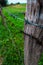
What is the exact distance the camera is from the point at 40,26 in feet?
7.04

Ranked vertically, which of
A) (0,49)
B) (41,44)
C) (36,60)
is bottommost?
(0,49)

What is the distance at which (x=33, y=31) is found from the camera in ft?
7.32

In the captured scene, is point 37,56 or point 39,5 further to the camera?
point 37,56

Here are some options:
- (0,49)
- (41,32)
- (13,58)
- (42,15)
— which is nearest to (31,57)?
(41,32)

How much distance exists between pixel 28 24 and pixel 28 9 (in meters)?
0.13

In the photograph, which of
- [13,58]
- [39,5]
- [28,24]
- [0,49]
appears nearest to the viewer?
[39,5]

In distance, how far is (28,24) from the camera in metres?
2.26

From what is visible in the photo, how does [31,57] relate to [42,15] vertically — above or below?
below

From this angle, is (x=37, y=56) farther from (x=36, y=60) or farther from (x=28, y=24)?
(x=28, y=24)

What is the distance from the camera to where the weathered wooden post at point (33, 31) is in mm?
2133

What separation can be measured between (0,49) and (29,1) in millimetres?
1807

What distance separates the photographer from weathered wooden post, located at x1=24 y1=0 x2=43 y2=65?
2133 mm

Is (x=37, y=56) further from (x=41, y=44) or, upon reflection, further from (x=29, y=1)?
(x=29, y=1)

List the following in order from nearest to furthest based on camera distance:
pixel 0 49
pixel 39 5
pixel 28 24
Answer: pixel 39 5, pixel 28 24, pixel 0 49
